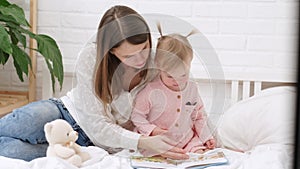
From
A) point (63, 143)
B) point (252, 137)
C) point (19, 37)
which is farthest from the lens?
point (19, 37)

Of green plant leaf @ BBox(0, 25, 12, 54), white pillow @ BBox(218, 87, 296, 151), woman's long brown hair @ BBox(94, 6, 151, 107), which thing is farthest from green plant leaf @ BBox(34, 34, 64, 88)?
white pillow @ BBox(218, 87, 296, 151)

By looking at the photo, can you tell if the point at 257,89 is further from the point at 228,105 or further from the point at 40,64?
the point at 40,64

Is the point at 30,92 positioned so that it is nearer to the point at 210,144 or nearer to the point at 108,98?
the point at 108,98

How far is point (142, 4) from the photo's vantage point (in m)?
1.96

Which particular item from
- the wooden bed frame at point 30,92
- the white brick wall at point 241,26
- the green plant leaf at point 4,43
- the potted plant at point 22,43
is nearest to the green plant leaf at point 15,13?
the potted plant at point 22,43

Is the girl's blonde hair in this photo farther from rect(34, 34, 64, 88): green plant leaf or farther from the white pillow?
rect(34, 34, 64, 88): green plant leaf

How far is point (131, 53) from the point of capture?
1531 mm

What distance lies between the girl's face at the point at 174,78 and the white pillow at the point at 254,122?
23cm

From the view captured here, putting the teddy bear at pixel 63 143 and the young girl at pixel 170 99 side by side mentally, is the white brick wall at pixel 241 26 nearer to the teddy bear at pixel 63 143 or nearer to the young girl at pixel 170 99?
the young girl at pixel 170 99

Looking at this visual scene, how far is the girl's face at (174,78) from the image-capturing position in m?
1.53

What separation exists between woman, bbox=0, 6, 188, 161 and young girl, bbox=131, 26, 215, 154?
3 centimetres

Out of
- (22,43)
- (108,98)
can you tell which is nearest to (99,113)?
(108,98)

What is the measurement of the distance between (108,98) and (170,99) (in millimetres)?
194

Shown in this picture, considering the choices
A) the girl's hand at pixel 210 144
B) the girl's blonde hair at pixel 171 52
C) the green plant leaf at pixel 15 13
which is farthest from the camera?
the green plant leaf at pixel 15 13
